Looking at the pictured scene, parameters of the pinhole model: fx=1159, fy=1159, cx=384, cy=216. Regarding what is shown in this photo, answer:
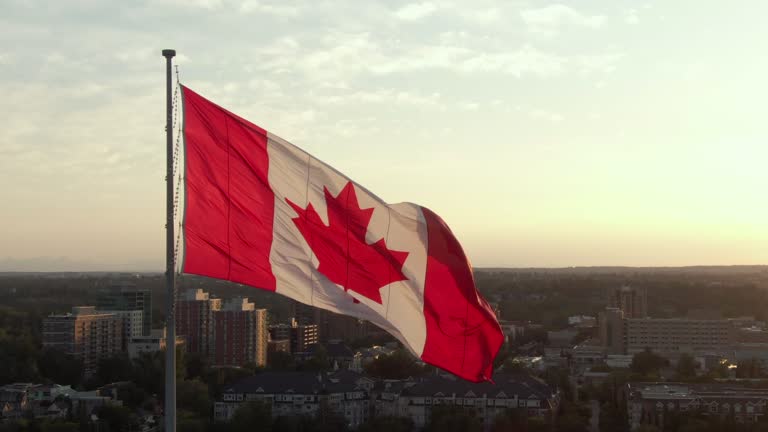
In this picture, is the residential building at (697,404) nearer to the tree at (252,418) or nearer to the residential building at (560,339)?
the tree at (252,418)

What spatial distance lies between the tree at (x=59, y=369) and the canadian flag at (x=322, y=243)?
38.2 meters

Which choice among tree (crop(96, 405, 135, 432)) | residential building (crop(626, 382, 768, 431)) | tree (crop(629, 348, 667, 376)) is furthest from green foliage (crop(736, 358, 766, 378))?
tree (crop(96, 405, 135, 432))

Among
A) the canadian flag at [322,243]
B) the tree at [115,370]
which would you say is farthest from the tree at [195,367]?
the canadian flag at [322,243]

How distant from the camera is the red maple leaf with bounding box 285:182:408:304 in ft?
21.0

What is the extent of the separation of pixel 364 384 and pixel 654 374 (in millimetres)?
13192

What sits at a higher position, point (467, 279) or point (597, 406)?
point (467, 279)

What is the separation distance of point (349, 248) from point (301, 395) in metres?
28.5

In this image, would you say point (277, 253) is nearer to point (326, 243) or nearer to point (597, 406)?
point (326, 243)

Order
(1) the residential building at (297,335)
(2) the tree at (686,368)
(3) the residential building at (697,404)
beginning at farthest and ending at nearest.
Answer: (1) the residential building at (297,335) → (2) the tree at (686,368) → (3) the residential building at (697,404)

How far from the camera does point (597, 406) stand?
126 ft

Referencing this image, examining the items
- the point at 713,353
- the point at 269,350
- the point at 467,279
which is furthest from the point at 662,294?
the point at 467,279

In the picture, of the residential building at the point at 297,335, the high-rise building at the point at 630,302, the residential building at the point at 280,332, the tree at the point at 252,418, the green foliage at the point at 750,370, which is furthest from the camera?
the high-rise building at the point at 630,302

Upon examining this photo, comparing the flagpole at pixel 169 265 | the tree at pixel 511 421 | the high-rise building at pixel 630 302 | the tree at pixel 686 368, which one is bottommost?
the tree at pixel 511 421

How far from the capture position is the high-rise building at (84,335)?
51594mm
